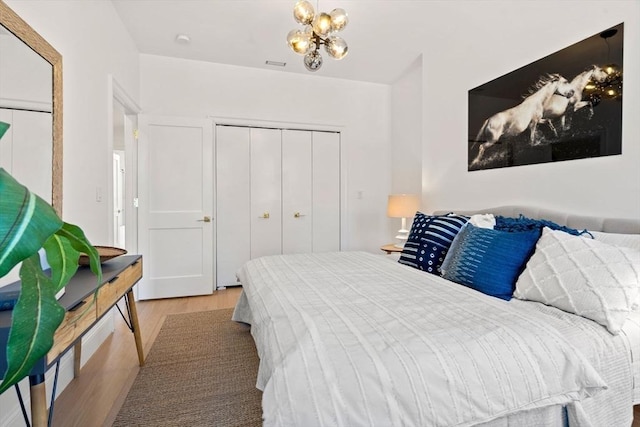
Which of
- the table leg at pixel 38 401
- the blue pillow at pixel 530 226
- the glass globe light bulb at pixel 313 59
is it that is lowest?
the table leg at pixel 38 401

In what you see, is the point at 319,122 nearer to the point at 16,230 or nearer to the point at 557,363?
the point at 557,363

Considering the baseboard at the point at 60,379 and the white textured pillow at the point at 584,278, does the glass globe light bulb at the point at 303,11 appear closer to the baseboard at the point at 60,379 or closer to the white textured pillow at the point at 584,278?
the white textured pillow at the point at 584,278

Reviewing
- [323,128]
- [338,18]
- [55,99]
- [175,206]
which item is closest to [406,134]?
[323,128]

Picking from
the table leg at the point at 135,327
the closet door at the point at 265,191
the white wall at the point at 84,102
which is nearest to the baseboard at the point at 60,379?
the white wall at the point at 84,102

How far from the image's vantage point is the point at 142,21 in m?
2.90

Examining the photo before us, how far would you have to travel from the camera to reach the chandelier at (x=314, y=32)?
210 cm

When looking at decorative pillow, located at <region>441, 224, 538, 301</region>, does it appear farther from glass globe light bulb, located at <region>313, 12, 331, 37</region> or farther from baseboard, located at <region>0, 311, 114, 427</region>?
baseboard, located at <region>0, 311, 114, 427</region>

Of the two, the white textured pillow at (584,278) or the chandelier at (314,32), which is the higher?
the chandelier at (314,32)

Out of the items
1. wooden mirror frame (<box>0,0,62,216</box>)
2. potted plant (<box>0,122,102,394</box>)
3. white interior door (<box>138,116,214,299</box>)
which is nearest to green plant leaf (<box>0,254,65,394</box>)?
potted plant (<box>0,122,102,394</box>)

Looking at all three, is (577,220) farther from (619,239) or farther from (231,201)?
(231,201)

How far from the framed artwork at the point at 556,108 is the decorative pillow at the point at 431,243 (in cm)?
73

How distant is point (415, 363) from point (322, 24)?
6.81 feet

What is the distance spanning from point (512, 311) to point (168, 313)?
294 cm

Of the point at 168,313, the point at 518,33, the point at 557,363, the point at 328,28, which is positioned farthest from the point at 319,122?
the point at 557,363
